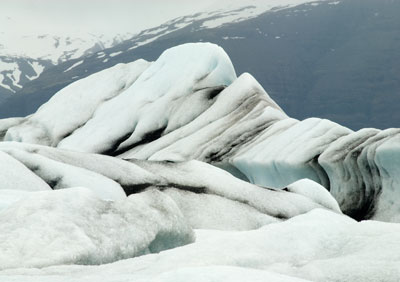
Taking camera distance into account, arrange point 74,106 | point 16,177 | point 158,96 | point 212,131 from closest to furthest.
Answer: point 16,177 < point 212,131 < point 158,96 < point 74,106

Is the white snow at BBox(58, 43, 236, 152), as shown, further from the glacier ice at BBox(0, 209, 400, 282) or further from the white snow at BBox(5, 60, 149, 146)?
the glacier ice at BBox(0, 209, 400, 282)

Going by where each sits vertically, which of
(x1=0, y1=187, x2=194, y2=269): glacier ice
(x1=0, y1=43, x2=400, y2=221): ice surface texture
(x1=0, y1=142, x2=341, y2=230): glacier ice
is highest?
(x1=0, y1=187, x2=194, y2=269): glacier ice

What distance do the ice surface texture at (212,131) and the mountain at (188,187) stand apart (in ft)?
0.19

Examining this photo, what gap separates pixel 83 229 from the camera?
6.43 meters

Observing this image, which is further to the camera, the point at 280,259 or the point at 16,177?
the point at 16,177

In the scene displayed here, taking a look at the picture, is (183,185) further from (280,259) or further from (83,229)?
(280,259)

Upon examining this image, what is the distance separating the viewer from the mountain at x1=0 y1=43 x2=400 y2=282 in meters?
5.23

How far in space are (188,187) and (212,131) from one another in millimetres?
8588

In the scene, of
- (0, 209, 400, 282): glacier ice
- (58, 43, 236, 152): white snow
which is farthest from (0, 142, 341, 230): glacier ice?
(58, 43, 236, 152): white snow

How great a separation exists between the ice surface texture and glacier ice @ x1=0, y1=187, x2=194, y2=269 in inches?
429

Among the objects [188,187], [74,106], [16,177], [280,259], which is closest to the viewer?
[280,259]

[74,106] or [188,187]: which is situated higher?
[188,187]

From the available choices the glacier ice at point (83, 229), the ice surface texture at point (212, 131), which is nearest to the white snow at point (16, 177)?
the glacier ice at point (83, 229)

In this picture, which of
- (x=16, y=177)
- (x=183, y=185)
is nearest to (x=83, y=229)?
(x=16, y=177)
